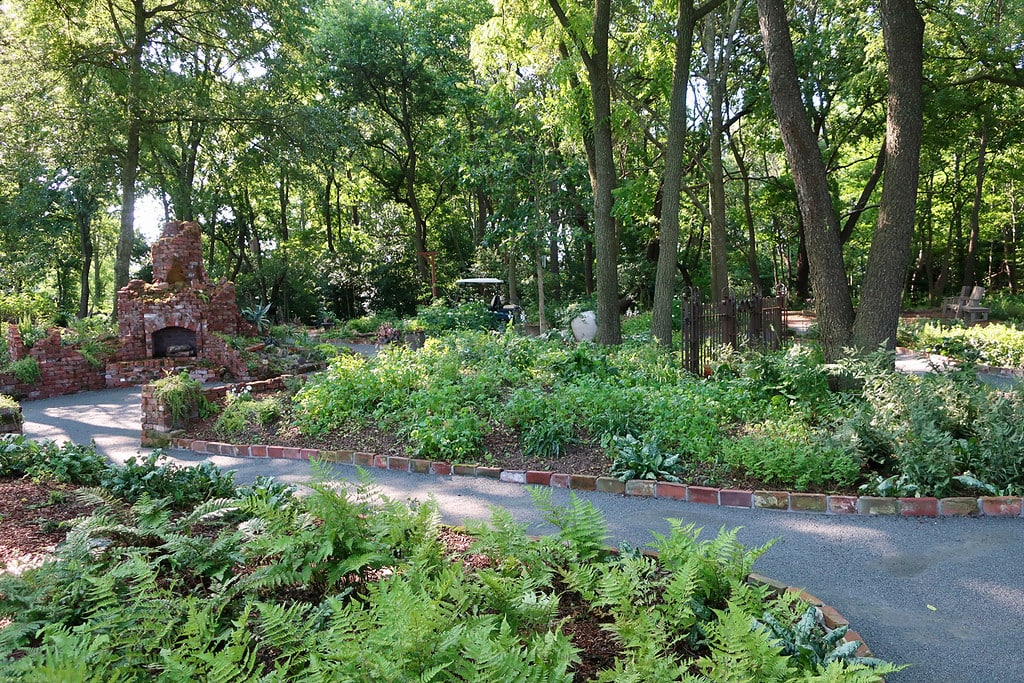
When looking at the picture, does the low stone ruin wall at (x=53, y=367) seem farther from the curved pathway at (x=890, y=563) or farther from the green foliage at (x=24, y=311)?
the curved pathway at (x=890, y=563)

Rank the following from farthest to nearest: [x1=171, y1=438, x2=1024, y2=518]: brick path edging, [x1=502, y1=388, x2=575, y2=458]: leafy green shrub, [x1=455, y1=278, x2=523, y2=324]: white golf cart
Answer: [x1=455, y1=278, x2=523, y2=324]: white golf cart < [x1=502, y1=388, x2=575, y2=458]: leafy green shrub < [x1=171, y1=438, x2=1024, y2=518]: brick path edging

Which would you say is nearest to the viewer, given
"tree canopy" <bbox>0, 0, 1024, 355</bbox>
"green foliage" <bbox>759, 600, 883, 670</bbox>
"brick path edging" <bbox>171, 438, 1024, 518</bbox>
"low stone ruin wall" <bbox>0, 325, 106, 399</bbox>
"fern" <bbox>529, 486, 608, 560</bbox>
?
"green foliage" <bbox>759, 600, 883, 670</bbox>

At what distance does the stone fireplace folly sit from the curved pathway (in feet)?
30.0

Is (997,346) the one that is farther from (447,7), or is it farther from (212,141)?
(212,141)

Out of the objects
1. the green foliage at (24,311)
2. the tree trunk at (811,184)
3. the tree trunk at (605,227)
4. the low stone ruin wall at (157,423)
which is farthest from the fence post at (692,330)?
the green foliage at (24,311)

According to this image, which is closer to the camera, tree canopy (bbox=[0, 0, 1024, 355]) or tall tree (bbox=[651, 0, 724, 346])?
tall tree (bbox=[651, 0, 724, 346])

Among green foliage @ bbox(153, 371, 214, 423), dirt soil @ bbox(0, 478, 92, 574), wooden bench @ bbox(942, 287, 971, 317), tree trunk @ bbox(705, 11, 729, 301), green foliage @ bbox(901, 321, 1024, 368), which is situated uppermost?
tree trunk @ bbox(705, 11, 729, 301)

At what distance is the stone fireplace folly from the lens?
45.4ft

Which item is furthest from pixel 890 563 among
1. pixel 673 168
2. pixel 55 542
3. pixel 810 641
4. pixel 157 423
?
pixel 673 168

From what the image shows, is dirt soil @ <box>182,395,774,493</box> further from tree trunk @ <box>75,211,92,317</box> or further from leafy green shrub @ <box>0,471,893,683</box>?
tree trunk @ <box>75,211,92,317</box>

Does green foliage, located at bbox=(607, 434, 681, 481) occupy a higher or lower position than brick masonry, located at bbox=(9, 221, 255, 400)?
lower

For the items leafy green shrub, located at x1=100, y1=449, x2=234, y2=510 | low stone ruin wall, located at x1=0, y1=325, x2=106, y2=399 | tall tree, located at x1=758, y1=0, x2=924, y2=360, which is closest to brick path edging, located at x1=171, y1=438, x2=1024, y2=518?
leafy green shrub, located at x1=100, y1=449, x2=234, y2=510

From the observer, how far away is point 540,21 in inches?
459

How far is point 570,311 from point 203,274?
9251 mm
